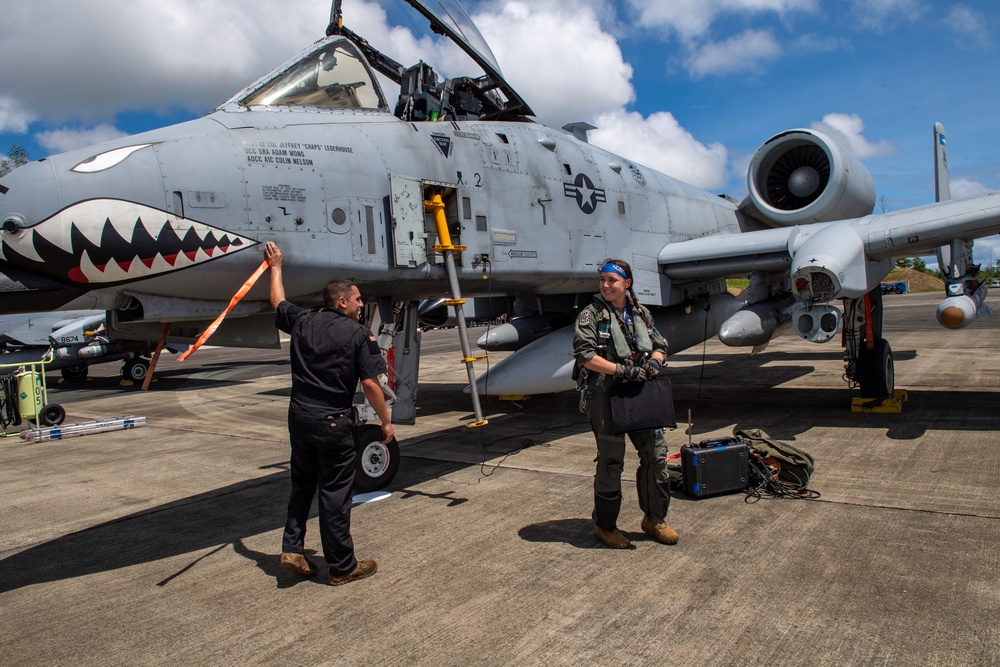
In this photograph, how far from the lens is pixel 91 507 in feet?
18.9

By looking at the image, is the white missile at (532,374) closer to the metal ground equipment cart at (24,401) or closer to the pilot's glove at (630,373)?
the pilot's glove at (630,373)

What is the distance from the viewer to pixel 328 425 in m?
3.67

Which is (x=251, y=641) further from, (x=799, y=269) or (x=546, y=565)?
(x=799, y=269)

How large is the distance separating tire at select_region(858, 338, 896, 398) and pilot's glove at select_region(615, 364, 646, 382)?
19.2 ft

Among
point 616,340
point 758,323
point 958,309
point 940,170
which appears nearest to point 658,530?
point 616,340

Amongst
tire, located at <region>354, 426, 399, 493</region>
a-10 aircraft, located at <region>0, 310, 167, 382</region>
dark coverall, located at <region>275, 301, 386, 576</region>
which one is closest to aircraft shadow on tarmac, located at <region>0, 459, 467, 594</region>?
tire, located at <region>354, 426, 399, 493</region>

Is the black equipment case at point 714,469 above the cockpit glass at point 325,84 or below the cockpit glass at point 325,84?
below

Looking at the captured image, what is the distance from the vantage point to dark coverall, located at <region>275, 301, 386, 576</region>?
145 inches

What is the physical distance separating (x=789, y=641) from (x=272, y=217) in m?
4.06

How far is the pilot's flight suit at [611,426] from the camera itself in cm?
394

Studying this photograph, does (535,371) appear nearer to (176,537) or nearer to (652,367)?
(652,367)

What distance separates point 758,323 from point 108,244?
6.57m

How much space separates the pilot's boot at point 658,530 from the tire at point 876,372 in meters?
5.52

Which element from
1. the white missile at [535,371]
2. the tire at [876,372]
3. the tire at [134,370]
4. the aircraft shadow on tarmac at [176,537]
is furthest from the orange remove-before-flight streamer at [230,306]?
the tire at [134,370]
